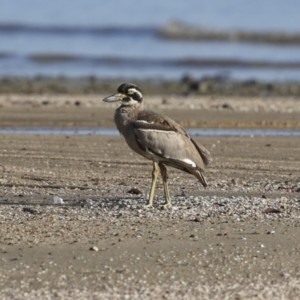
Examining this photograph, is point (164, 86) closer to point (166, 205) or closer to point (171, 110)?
point (171, 110)

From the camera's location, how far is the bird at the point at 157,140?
10992mm

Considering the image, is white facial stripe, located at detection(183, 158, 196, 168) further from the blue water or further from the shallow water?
the blue water

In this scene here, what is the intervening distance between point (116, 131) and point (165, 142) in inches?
286

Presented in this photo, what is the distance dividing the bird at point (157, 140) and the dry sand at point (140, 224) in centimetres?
40

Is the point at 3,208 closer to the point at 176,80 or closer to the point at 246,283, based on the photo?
the point at 246,283

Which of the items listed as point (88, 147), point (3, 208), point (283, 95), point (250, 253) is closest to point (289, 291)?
point (250, 253)

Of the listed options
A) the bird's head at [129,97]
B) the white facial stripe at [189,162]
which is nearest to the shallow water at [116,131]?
the bird's head at [129,97]

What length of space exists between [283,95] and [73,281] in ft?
59.7

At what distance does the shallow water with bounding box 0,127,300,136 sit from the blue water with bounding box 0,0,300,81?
37.2 feet

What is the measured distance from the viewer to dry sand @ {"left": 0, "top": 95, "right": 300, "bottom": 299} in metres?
8.06

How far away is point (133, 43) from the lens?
42094 mm

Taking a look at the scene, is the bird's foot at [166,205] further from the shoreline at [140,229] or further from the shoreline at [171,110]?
the shoreline at [171,110]

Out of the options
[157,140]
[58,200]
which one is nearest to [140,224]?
[157,140]

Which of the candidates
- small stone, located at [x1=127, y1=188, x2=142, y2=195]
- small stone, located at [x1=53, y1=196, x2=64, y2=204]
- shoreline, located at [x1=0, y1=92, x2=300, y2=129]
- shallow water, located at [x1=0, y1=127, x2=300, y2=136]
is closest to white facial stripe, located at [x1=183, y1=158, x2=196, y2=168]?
small stone, located at [x1=127, y1=188, x2=142, y2=195]
